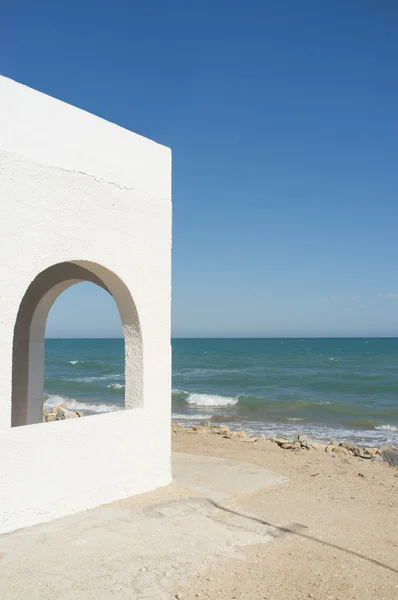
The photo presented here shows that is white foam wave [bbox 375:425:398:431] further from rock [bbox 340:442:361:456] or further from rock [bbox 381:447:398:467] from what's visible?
rock [bbox 381:447:398:467]

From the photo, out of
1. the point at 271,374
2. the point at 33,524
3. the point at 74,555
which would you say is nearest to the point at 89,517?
the point at 33,524

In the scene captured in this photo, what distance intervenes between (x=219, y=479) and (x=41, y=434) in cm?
308

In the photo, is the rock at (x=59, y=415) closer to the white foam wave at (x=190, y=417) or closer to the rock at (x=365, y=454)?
the white foam wave at (x=190, y=417)

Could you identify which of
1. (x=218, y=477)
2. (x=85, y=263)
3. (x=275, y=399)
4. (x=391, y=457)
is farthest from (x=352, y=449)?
(x=275, y=399)

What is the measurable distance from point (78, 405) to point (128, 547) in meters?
18.0

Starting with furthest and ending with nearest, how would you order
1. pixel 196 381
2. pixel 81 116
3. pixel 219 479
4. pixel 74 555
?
1. pixel 196 381
2. pixel 219 479
3. pixel 81 116
4. pixel 74 555

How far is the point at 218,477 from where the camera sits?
7.76 m

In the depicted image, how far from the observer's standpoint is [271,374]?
36062mm

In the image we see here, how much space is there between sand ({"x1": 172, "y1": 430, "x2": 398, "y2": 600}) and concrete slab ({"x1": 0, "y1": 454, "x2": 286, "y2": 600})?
201 millimetres

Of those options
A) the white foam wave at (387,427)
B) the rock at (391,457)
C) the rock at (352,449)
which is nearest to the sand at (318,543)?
the rock at (391,457)

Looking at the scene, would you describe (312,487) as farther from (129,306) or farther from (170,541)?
(129,306)

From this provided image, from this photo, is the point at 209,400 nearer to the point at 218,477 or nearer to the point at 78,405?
the point at 78,405

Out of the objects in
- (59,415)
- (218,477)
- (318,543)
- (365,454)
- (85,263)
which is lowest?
(365,454)

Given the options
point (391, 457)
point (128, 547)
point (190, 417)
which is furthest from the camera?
point (190, 417)
